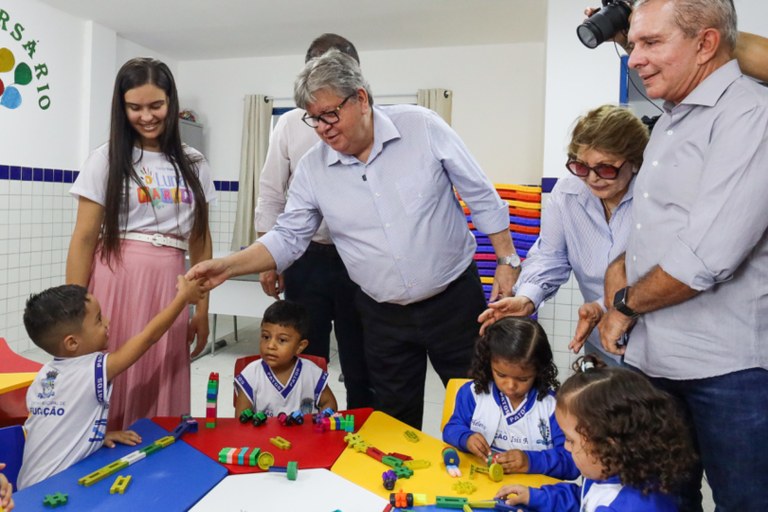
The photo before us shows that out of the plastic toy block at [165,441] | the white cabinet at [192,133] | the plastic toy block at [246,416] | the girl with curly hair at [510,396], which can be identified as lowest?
the plastic toy block at [165,441]

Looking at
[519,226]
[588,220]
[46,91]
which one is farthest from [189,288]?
[46,91]

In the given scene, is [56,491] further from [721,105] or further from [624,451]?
[721,105]

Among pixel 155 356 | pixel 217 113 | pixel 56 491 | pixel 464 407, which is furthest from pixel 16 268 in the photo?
pixel 464 407

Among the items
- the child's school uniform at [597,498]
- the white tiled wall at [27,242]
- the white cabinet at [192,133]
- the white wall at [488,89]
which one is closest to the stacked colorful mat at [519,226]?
the white wall at [488,89]

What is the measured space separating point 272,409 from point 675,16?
5.61 feet

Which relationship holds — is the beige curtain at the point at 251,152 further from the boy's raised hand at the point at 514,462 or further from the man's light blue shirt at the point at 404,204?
the boy's raised hand at the point at 514,462

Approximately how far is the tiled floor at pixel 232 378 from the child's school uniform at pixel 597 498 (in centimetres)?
170

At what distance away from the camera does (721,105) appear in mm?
1121

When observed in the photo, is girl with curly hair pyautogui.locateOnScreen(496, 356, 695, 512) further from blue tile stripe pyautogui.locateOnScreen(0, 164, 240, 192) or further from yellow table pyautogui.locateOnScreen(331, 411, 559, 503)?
blue tile stripe pyautogui.locateOnScreen(0, 164, 240, 192)

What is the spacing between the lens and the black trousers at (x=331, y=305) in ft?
7.53

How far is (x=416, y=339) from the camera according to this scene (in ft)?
6.25

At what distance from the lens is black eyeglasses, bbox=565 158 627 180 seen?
1.47 m

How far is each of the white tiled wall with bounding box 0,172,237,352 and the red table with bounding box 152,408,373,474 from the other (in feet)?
11.9

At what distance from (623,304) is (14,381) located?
1.99 meters
